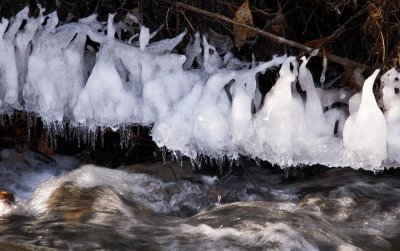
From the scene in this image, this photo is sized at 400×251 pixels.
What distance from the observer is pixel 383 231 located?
307 centimetres

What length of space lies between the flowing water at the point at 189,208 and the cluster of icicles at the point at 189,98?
0.29 metres

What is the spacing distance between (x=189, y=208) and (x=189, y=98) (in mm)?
633

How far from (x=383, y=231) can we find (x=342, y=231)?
241mm

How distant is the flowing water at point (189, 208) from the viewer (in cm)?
269

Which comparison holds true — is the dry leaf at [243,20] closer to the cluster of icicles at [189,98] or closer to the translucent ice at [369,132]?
the cluster of icicles at [189,98]

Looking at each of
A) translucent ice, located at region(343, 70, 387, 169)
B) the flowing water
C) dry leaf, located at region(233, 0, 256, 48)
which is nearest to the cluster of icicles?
translucent ice, located at region(343, 70, 387, 169)

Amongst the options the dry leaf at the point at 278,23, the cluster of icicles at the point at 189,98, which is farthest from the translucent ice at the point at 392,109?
the dry leaf at the point at 278,23

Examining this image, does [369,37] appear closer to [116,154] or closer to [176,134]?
[176,134]

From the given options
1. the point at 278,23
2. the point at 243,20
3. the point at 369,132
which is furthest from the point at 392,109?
the point at 243,20

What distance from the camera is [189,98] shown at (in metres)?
3.27

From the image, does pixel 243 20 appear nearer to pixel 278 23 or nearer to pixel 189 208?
pixel 278 23

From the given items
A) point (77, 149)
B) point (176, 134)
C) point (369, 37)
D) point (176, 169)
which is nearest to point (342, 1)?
point (369, 37)

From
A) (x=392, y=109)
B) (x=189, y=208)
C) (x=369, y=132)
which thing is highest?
(x=392, y=109)

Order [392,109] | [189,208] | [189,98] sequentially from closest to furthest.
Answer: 1. [392,109]
2. [189,98]
3. [189,208]
